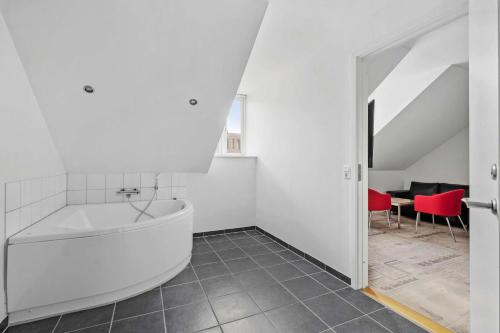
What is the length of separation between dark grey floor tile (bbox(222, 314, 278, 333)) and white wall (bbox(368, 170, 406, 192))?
176 inches

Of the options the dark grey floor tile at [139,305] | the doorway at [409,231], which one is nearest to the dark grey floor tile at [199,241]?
the dark grey floor tile at [139,305]

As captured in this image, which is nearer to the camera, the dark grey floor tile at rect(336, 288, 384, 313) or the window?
the dark grey floor tile at rect(336, 288, 384, 313)

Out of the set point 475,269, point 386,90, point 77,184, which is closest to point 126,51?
point 77,184

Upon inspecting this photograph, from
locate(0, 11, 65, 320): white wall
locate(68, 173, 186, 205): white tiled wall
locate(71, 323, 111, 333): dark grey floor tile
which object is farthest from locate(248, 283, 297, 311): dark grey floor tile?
locate(68, 173, 186, 205): white tiled wall

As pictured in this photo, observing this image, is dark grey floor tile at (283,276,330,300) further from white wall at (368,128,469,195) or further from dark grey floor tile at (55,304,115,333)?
white wall at (368,128,469,195)

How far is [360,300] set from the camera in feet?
6.09

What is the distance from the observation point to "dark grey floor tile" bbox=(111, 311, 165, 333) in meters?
1.54

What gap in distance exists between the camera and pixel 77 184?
276cm

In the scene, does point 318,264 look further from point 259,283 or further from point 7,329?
point 7,329

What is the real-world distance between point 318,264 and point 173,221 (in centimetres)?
144

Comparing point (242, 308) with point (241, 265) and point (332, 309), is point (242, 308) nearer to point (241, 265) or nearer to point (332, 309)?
point (332, 309)

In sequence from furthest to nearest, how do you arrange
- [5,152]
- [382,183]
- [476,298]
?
[382,183] → [5,152] → [476,298]

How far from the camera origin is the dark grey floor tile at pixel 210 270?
90.1 inches

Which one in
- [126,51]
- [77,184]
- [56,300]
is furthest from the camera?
[77,184]
